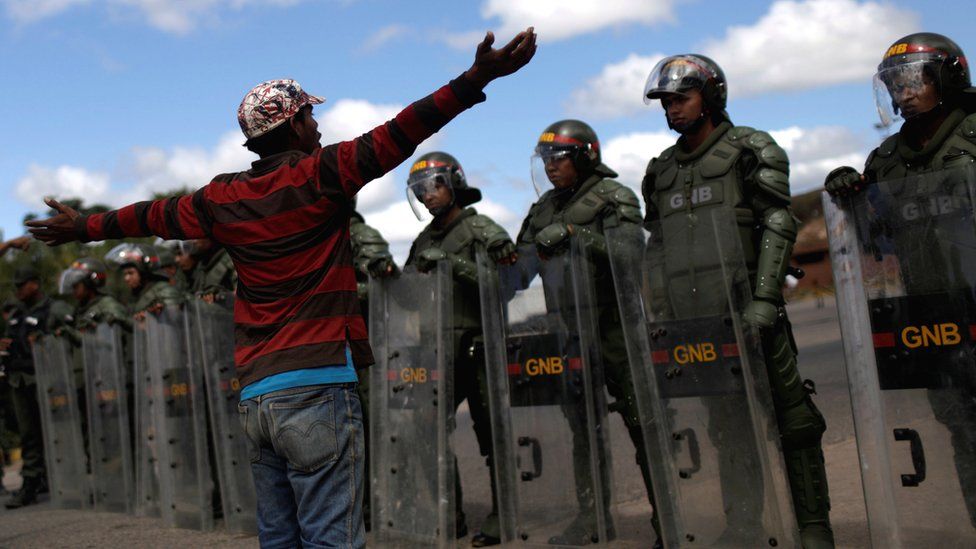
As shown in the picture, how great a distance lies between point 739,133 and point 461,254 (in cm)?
209

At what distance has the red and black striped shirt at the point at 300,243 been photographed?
10.8 feet

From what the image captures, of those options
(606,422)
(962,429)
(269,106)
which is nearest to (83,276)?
(606,422)

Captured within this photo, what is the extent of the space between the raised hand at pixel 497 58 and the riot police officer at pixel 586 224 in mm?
2192

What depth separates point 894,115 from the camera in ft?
15.6

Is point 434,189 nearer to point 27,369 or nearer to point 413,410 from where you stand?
point 413,410

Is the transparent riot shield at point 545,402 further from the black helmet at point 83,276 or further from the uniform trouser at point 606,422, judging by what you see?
the black helmet at point 83,276

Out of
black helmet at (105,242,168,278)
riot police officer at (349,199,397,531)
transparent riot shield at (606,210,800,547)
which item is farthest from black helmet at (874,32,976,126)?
black helmet at (105,242,168,278)

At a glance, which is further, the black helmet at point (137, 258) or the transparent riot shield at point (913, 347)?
the black helmet at point (137, 258)

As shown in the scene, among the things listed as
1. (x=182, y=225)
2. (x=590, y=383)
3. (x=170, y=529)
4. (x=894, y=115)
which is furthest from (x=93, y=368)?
(x=894, y=115)

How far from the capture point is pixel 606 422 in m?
5.55

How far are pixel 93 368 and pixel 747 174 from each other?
21.8ft

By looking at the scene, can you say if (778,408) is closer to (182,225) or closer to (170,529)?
(182,225)

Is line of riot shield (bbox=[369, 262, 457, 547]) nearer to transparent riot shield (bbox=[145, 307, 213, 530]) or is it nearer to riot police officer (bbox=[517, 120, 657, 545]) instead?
riot police officer (bbox=[517, 120, 657, 545])

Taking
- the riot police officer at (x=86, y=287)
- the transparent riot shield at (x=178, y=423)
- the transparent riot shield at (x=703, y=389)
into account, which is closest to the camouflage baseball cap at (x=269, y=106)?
the transparent riot shield at (x=703, y=389)
